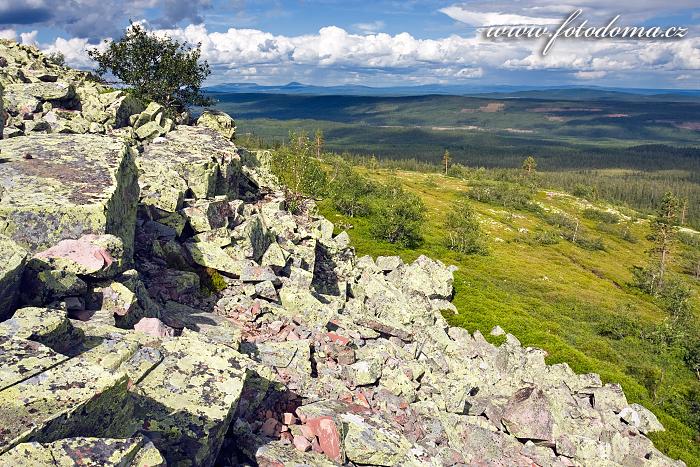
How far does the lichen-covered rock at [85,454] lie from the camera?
25.5 ft

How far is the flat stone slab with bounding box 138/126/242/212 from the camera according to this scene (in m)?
27.2

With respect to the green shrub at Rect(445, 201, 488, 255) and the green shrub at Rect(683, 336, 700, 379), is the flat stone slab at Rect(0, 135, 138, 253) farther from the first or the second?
the green shrub at Rect(445, 201, 488, 255)

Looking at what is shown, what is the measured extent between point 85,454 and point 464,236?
379 feet

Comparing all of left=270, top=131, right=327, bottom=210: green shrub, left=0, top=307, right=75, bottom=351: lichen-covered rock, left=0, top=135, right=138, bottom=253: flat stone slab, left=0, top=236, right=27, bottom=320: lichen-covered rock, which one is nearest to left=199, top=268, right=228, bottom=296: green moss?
left=0, top=135, right=138, bottom=253: flat stone slab

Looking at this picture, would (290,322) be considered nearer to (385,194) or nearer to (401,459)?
(401,459)

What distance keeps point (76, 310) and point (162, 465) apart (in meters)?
8.13

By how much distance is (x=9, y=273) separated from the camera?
40.8 ft

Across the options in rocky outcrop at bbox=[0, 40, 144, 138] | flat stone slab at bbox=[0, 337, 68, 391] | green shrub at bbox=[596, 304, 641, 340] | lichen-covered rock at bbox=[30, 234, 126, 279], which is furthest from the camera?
green shrub at bbox=[596, 304, 641, 340]

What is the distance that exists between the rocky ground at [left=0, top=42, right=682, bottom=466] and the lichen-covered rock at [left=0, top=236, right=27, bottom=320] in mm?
68

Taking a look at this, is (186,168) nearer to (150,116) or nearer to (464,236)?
(150,116)

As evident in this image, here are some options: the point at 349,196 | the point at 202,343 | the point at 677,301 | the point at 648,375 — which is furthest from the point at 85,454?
the point at 677,301

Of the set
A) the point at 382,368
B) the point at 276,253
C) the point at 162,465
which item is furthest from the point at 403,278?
the point at 162,465

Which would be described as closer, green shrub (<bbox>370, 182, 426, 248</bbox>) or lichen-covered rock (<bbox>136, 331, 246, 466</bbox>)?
lichen-covered rock (<bbox>136, 331, 246, 466</bbox>)

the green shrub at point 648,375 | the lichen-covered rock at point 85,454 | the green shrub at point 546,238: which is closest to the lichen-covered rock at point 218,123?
the lichen-covered rock at point 85,454
